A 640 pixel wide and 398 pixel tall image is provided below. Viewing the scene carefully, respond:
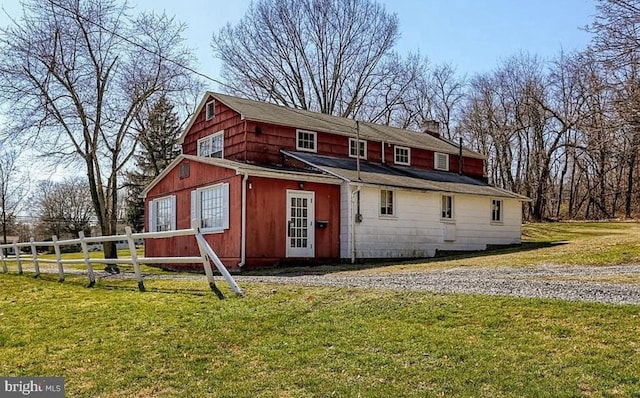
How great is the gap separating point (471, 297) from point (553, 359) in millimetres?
2492

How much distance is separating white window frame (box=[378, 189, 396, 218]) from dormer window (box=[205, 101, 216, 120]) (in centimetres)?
794

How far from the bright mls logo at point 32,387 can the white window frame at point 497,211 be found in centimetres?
2067

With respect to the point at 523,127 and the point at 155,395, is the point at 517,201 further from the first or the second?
the point at 155,395

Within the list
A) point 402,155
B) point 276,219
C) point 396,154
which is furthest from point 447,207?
point 276,219

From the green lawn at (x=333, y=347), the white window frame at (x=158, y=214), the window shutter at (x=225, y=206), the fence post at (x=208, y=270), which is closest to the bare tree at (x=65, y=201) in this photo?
the white window frame at (x=158, y=214)

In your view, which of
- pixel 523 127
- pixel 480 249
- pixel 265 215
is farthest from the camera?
pixel 523 127

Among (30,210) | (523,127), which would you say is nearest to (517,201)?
(523,127)

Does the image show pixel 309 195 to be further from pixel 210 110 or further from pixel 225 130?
pixel 210 110

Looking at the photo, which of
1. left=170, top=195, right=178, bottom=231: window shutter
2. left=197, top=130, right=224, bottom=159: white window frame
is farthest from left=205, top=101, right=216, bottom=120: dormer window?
left=170, top=195, right=178, bottom=231: window shutter

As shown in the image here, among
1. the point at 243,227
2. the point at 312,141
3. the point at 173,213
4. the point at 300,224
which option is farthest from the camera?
the point at 312,141

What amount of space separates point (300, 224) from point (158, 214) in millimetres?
6556

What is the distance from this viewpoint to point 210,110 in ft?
76.3

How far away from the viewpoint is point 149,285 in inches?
423

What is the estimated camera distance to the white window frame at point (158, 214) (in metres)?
20.3
